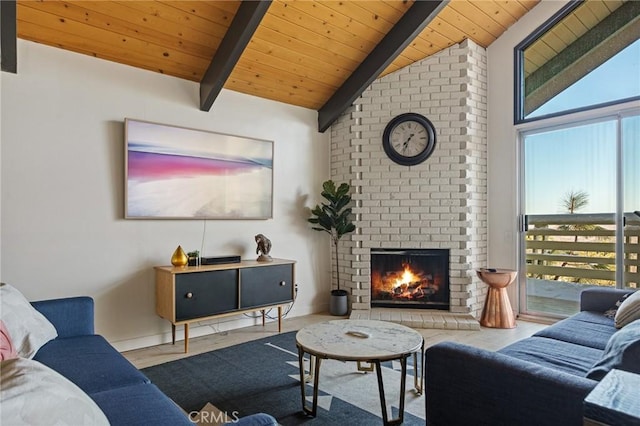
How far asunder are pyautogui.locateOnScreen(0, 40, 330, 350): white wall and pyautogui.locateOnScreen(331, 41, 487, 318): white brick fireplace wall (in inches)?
54.7

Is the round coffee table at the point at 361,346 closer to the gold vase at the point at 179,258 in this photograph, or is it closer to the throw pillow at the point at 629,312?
the throw pillow at the point at 629,312

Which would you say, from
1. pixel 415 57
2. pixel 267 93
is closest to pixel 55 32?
pixel 267 93

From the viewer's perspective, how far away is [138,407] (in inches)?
57.7

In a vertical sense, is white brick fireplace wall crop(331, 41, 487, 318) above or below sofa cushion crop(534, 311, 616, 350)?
above

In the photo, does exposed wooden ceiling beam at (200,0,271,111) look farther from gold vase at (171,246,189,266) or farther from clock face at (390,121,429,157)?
clock face at (390,121,429,157)

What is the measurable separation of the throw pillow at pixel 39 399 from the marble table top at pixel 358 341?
4.14 feet

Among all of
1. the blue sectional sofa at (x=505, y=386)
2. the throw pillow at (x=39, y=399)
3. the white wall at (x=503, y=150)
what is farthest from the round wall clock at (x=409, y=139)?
the throw pillow at (x=39, y=399)

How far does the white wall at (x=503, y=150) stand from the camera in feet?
14.4

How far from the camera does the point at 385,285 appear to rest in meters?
4.54

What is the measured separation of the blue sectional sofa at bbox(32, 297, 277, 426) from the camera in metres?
1.40

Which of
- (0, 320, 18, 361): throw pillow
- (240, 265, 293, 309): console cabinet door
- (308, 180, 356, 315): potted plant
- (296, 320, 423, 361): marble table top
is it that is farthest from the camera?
(308, 180, 356, 315): potted plant

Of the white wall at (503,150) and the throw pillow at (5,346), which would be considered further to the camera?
the white wall at (503,150)

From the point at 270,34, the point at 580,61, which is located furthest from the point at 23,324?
the point at 580,61

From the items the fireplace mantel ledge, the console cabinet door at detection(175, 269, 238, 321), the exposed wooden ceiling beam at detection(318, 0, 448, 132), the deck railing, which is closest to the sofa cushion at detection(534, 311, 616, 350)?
the fireplace mantel ledge
